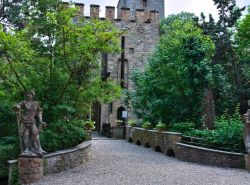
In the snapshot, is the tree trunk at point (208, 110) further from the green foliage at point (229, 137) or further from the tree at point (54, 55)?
the tree at point (54, 55)

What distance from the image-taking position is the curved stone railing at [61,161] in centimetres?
943

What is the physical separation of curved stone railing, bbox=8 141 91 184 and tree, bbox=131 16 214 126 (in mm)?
7126

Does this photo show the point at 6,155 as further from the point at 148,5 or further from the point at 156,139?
the point at 148,5

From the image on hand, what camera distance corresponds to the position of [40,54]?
11828 millimetres

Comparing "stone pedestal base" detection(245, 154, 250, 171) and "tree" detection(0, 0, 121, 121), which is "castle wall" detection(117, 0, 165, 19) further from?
"stone pedestal base" detection(245, 154, 250, 171)

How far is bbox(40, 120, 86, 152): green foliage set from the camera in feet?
35.1

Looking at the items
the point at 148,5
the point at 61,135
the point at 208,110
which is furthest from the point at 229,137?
the point at 148,5

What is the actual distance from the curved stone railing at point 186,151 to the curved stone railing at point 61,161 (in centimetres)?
368

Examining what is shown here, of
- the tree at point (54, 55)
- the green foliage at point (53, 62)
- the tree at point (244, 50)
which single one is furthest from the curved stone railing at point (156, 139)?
the tree at point (244, 50)

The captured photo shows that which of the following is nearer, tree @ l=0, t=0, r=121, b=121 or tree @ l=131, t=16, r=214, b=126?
tree @ l=0, t=0, r=121, b=121

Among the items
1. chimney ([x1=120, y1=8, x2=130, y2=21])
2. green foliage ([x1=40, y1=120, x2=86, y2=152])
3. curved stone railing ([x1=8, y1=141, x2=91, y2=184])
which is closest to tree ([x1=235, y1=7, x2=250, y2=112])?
chimney ([x1=120, y1=8, x2=130, y2=21])

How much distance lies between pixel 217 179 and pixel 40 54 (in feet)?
22.4

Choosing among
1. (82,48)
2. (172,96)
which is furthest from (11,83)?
(172,96)

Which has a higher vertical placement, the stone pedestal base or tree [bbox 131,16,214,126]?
tree [bbox 131,16,214,126]
